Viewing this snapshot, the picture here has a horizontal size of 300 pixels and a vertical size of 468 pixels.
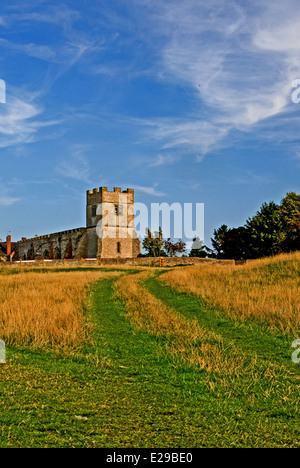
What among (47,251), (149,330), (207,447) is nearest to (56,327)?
(149,330)

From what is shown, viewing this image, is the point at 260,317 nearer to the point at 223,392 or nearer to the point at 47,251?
the point at 223,392

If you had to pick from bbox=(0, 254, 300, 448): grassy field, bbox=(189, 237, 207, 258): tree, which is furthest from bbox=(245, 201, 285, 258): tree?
bbox=(0, 254, 300, 448): grassy field

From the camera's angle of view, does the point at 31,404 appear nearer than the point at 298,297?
Yes

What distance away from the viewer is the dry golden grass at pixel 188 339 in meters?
8.09

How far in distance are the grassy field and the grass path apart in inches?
0.6

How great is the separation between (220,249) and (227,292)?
5750 cm

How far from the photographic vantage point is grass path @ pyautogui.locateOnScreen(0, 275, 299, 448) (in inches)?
199

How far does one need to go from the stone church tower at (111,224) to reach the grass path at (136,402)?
204 feet

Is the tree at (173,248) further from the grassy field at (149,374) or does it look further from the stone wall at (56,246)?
the grassy field at (149,374)

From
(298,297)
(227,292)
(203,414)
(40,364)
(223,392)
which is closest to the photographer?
(203,414)

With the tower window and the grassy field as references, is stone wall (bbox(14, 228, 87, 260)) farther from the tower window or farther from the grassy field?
the grassy field

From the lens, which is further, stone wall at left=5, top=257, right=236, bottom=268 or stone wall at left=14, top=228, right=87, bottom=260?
stone wall at left=14, top=228, right=87, bottom=260

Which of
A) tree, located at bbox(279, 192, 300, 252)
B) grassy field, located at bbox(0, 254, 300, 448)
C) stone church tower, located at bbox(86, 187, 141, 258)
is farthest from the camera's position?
stone church tower, located at bbox(86, 187, 141, 258)
